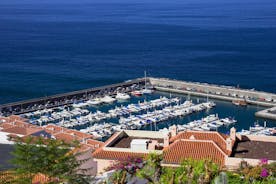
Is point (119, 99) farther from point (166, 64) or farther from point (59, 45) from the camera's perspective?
point (59, 45)

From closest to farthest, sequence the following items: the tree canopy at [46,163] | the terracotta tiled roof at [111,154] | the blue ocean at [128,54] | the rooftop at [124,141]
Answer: the tree canopy at [46,163] < the terracotta tiled roof at [111,154] < the rooftop at [124,141] < the blue ocean at [128,54]

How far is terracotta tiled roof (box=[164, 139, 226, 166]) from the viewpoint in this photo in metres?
20.0

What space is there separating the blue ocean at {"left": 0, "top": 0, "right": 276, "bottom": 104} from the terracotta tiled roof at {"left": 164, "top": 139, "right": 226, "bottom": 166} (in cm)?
3859

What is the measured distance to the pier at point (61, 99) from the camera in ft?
162

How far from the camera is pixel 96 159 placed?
20438mm

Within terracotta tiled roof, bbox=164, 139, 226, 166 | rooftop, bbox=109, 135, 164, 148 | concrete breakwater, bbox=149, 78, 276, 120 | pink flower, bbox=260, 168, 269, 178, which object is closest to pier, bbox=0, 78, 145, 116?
concrete breakwater, bbox=149, 78, 276, 120

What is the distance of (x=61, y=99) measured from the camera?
5312 cm

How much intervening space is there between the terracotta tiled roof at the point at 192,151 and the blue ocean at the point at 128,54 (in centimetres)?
3859

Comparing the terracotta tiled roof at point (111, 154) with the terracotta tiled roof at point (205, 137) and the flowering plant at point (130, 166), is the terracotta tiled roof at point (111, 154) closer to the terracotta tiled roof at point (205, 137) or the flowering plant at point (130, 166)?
the terracotta tiled roof at point (205, 137)

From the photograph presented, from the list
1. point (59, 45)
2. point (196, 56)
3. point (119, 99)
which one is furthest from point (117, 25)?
point (119, 99)

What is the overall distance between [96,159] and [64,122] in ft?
79.5

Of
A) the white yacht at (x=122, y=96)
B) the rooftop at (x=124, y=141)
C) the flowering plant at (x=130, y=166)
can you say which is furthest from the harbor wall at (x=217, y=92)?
the flowering plant at (x=130, y=166)

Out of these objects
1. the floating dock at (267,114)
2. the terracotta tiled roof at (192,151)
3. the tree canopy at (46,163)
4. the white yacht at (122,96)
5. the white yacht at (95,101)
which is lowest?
the floating dock at (267,114)

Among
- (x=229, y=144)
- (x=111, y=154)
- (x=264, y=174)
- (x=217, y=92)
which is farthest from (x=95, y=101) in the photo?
(x=264, y=174)
